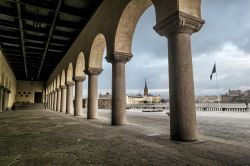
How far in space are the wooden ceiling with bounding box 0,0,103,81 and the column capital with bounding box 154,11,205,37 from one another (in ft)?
20.1

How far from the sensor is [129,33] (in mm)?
8000

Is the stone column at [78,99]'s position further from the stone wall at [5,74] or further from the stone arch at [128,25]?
the stone wall at [5,74]

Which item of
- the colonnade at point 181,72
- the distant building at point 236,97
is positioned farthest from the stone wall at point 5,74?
the distant building at point 236,97

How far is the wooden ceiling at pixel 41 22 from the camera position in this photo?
9.88 meters

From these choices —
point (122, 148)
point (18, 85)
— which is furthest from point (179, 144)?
point (18, 85)

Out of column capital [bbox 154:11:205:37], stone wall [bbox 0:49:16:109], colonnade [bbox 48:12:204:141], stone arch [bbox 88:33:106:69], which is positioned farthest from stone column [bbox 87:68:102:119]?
stone wall [bbox 0:49:16:109]

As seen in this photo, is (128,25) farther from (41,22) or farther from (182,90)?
(41,22)

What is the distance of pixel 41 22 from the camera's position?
11.3m

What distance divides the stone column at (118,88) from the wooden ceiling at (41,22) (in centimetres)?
385

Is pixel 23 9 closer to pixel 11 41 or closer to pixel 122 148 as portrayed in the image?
pixel 11 41

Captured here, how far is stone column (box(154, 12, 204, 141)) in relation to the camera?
4266mm

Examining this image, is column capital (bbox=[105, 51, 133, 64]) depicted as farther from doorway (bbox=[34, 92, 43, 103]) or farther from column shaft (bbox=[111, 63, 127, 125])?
doorway (bbox=[34, 92, 43, 103])

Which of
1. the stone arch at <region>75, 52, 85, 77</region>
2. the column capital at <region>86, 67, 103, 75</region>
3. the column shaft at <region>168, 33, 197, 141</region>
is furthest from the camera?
the stone arch at <region>75, 52, 85, 77</region>

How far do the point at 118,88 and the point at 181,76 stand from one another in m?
3.59
